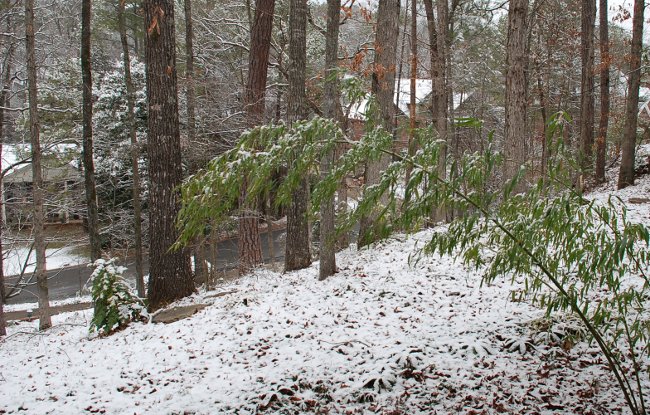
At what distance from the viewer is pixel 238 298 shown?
23.4ft

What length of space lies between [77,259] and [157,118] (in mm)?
15926

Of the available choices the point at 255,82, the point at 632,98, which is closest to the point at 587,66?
the point at 632,98

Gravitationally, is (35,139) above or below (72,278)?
above

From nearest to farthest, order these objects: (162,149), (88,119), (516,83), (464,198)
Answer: (464,198) → (516,83) → (162,149) → (88,119)

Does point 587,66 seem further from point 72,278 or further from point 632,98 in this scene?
point 72,278

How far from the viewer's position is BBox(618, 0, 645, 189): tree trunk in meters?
11.1

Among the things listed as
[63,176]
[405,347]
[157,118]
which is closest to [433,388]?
[405,347]

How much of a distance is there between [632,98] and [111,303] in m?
12.5

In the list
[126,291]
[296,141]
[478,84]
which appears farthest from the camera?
[478,84]

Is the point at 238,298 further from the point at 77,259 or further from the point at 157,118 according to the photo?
the point at 77,259

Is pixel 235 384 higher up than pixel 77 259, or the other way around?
pixel 235 384

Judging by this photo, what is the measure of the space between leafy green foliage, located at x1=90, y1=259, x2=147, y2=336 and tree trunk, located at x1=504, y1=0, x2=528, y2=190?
19.2 feet

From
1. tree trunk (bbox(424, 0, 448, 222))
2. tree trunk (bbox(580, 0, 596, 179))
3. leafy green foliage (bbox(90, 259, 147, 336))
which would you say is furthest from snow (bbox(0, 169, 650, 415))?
tree trunk (bbox(580, 0, 596, 179))

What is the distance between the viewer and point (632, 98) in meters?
11.4
